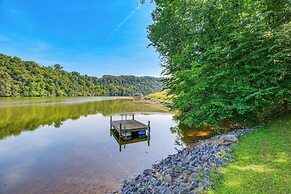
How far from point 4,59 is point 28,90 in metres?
14.1

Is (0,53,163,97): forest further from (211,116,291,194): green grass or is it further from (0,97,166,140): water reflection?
(211,116,291,194): green grass

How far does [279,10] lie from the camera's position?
29.1ft

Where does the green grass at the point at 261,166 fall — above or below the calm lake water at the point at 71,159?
above

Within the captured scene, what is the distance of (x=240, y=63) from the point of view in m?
8.38

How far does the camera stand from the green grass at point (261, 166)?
3.88 meters

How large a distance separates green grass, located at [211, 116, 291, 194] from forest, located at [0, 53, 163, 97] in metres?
31.2

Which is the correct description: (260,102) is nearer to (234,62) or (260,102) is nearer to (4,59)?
(234,62)

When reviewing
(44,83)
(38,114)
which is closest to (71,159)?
(38,114)

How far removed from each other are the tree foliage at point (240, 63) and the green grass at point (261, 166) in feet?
4.69

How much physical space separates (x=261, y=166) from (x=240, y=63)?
492cm

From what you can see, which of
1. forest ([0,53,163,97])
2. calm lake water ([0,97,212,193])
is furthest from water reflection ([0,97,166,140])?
forest ([0,53,163,97])

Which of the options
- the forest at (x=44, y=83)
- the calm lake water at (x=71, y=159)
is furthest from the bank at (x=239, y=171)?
the forest at (x=44, y=83)

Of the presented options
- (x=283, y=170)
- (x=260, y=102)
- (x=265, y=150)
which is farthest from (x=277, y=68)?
(x=283, y=170)

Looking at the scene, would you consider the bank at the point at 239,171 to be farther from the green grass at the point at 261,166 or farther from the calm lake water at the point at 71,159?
the calm lake water at the point at 71,159
